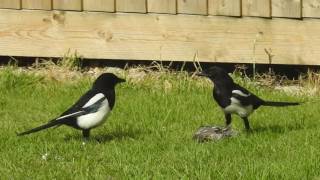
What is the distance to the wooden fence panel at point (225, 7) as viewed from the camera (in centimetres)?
934

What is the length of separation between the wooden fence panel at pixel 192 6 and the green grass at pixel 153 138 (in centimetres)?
85

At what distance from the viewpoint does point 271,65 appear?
386 inches

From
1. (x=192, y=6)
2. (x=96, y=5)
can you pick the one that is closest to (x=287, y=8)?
(x=192, y=6)

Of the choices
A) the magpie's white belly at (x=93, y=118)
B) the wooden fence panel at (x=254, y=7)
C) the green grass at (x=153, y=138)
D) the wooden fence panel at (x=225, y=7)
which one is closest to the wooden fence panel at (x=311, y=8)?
the wooden fence panel at (x=254, y=7)

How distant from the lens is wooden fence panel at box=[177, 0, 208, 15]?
931cm

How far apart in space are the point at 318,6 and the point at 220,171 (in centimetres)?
456

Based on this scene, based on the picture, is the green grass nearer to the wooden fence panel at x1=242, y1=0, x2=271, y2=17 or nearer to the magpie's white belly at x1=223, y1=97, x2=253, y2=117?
the magpie's white belly at x1=223, y1=97, x2=253, y2=117

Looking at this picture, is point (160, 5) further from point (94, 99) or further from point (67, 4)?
point (94, 99)

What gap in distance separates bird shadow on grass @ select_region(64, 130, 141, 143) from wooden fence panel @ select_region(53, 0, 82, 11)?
8.32ft

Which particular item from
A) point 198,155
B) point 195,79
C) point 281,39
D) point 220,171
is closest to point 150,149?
point 198,155

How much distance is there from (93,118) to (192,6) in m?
3.26

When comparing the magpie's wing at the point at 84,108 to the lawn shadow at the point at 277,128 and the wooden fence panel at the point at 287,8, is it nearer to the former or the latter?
the lawn shadow at the point at 277,128

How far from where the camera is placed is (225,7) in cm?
934

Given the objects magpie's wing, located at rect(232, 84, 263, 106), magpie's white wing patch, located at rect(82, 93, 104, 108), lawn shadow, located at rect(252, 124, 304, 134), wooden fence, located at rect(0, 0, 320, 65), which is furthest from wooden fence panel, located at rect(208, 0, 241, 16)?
magpie's white wing patch, located at rect(82, 93, 104, 108)
